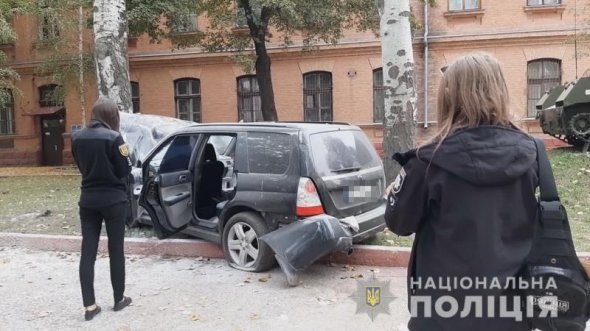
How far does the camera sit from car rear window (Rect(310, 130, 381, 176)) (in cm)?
534

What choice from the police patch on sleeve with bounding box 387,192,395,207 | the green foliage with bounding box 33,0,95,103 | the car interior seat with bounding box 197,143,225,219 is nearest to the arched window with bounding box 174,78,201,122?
the green foliage with bounding box 33,0,95,103

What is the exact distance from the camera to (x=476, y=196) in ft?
6.56

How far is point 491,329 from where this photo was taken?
6.74 feet

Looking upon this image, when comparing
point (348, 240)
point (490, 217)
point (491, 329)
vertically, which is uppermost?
point (490, 217)

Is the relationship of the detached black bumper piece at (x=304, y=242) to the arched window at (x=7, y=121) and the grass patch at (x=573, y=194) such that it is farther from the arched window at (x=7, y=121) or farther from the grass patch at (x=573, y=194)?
the arched window at (x=7, y=121)

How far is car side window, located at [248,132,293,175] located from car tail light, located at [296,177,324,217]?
320 mm

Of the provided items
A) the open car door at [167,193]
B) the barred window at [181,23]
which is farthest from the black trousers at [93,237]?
the barred window at [181,23]

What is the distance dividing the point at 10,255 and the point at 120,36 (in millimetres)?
4907

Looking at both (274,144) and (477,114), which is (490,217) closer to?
(477,114)

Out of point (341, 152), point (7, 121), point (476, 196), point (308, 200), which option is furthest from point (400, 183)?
point (7, 121)

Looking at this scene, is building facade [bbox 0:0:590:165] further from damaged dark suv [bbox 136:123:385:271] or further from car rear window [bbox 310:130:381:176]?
car rear window [bbox 310:130:381:176]

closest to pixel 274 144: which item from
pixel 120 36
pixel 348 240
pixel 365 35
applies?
pixel 348 240

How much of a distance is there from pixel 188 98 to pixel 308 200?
1769 centimetres

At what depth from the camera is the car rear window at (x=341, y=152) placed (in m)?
5.34
